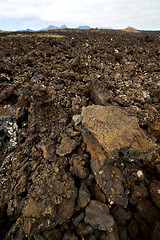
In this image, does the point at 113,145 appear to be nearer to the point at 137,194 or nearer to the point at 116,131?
the point at 116,131

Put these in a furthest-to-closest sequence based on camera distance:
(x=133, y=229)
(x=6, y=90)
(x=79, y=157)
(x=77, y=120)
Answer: (x=6, y=90), (x=77, y=120), (x=79, y=157), (x=133, y=229)

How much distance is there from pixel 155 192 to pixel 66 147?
158cm

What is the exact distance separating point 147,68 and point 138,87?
1166mm

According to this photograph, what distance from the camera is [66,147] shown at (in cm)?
207

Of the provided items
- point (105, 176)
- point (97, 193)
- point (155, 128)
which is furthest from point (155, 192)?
point (155, 128)

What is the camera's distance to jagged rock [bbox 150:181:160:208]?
61.1 inches

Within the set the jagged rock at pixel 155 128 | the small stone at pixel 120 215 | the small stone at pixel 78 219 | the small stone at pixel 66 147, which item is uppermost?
the jagged rock at pixel 155 128

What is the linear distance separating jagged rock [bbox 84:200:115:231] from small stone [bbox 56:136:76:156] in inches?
35.5

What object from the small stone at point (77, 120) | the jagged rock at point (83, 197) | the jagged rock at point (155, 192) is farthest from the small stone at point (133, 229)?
the small stone at point (77, 120)

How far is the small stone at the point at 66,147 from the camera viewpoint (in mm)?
2018

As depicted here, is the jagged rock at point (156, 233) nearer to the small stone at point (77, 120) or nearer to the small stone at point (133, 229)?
the small stone at point (133, 229)

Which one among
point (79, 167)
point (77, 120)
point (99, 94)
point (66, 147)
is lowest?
point (79, 167)

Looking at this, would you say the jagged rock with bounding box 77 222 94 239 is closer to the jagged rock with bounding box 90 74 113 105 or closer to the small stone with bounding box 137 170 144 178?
the small stone with bounding box 137 170 144 178

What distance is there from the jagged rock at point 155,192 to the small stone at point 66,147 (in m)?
1.41
